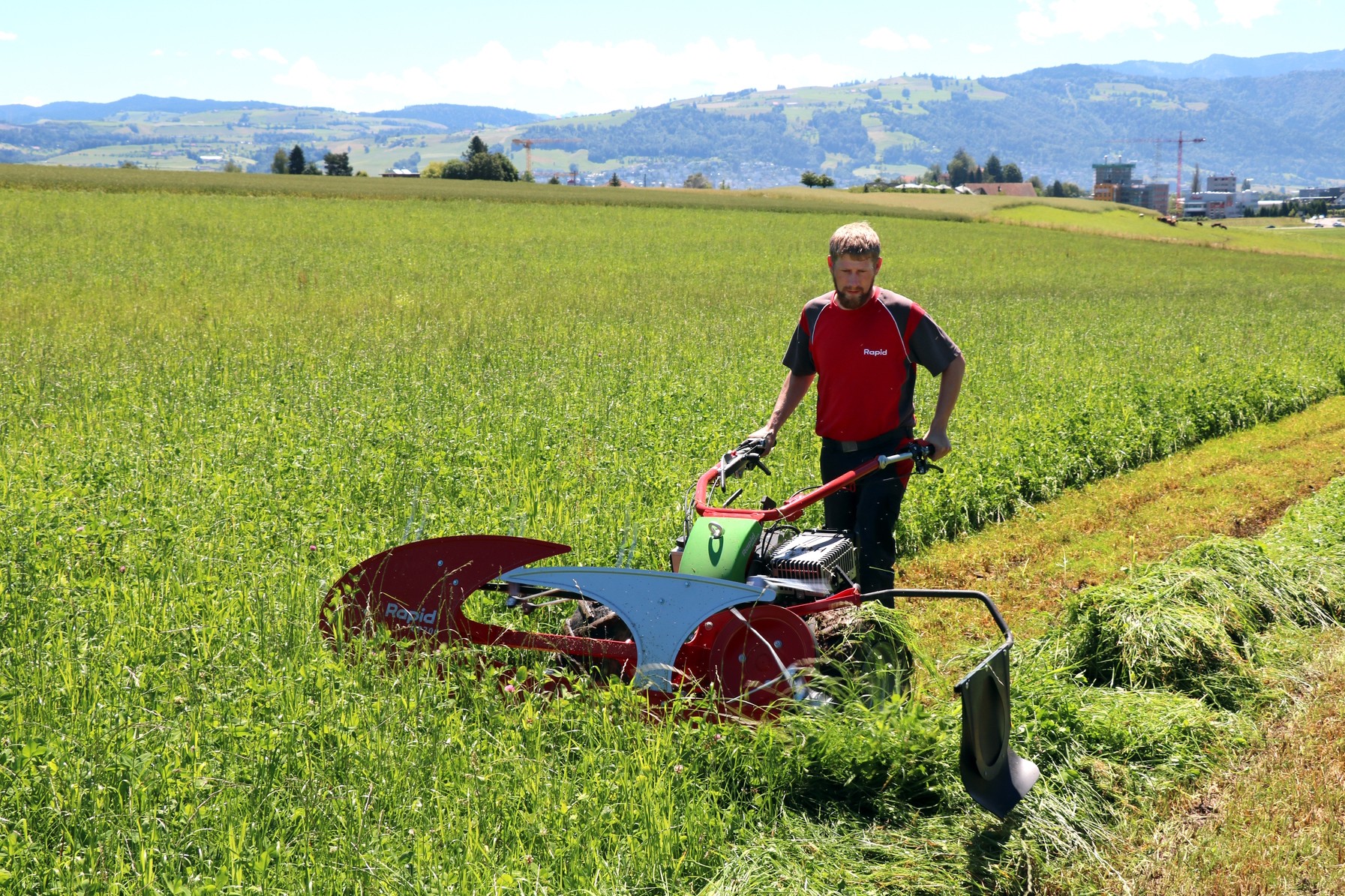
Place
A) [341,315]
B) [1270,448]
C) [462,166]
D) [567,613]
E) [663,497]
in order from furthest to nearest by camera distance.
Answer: [462,166] → [341,315] → [1270,448] → [663,497] → [567,613]

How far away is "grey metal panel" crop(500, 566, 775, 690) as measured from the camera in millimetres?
4223

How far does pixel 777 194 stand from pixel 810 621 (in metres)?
Answer: 90.3

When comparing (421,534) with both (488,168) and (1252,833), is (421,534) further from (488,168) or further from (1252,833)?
(488,168)

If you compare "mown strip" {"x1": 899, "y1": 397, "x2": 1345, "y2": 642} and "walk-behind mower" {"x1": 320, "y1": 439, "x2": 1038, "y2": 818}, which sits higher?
"walk-behind mower" {"x1": 320, "y1": 439, "x2": 1038, "y2": 818}

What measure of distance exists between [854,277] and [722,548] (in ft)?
4.32

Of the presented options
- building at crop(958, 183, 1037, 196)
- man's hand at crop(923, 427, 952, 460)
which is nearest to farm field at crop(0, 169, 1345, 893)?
man's hand at crop(923, 427, 952, 460)

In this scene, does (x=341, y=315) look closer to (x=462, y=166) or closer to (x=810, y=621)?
(x=810, y=621)

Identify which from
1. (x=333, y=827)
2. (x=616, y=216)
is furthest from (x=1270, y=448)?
(x=616, y=216)

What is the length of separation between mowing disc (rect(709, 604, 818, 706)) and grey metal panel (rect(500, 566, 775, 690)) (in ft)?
0.30

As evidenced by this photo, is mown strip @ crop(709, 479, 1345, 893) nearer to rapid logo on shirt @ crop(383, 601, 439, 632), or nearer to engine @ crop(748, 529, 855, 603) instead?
engine @ crop(748, 529, 855, 603)

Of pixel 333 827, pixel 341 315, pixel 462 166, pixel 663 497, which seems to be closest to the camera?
pixel 333 827

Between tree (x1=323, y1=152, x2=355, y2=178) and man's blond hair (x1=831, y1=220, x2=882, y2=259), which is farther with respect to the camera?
tree (x1=323, y1=152, x2=355, y2=178)

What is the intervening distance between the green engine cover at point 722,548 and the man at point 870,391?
59cm

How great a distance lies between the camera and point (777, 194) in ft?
301
